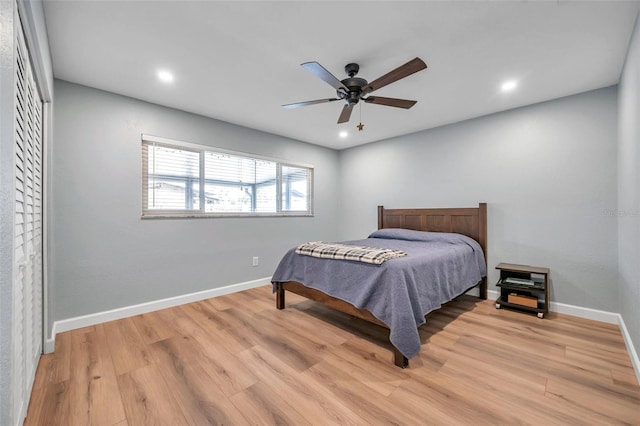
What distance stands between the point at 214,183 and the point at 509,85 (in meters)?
3.52

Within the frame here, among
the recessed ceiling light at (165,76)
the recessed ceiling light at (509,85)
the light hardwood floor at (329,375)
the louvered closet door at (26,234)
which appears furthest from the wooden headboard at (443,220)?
the louvered closet door at (26,234)

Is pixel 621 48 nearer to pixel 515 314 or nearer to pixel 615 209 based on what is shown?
pixel 615 209

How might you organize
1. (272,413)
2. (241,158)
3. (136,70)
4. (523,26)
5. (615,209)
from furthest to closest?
(241,158) → (615,209) → (136,70) → (523,26) → (272,413)

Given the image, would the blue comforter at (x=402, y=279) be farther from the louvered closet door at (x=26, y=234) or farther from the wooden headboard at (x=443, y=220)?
the louvered closet door at (x=26, y=234)

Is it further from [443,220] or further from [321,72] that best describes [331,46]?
[443,220]

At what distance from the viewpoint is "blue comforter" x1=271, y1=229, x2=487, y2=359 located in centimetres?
194

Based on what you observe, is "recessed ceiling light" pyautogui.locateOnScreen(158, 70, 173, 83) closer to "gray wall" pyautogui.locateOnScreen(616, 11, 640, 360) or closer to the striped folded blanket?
the striped folded blanket

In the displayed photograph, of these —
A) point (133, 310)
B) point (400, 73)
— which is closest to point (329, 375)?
point (400, 73)

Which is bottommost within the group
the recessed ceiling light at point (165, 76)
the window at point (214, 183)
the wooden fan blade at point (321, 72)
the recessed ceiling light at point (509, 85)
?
the window at point (214, 183)

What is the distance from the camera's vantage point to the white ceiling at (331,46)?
5.58 ft

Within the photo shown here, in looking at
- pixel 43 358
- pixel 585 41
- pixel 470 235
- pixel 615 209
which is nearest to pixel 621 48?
pixel 585 41

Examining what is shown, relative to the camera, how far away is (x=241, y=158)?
390 cm

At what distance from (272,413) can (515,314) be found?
8.99 feet

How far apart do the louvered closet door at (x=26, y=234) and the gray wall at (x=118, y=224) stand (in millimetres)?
378
